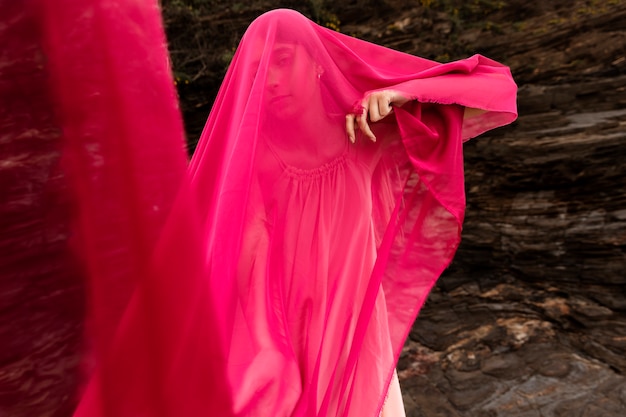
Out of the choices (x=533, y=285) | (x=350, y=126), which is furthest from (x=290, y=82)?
(x=533, y=285)

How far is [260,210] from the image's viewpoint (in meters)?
0.98

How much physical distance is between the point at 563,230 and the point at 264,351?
9.22ft

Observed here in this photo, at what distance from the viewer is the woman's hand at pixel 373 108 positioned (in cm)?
98

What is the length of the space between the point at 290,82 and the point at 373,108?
0.18 metres

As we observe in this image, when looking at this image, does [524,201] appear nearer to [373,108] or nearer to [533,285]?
[533,285]

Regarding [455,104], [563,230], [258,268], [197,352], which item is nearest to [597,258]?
[563,230]

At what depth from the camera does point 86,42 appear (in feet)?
1.55

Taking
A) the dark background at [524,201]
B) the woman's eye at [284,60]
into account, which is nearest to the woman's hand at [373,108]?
the woman's eye at [284,60]

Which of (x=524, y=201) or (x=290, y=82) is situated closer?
(x=290, y=82)

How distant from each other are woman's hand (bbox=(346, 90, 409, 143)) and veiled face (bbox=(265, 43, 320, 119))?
3.9 inches

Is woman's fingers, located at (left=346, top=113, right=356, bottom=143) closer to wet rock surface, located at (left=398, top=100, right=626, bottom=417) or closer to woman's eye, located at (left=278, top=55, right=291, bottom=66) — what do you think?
woman's eye, located at (left=278, top=55, right=291, bottom=66)

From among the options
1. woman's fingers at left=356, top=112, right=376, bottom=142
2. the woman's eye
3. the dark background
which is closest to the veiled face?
the woman's eye

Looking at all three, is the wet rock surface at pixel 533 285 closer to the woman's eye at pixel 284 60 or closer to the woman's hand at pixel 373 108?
the woman's hand at pixel 373 108

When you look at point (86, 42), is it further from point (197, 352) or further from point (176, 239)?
point (197, 352)
